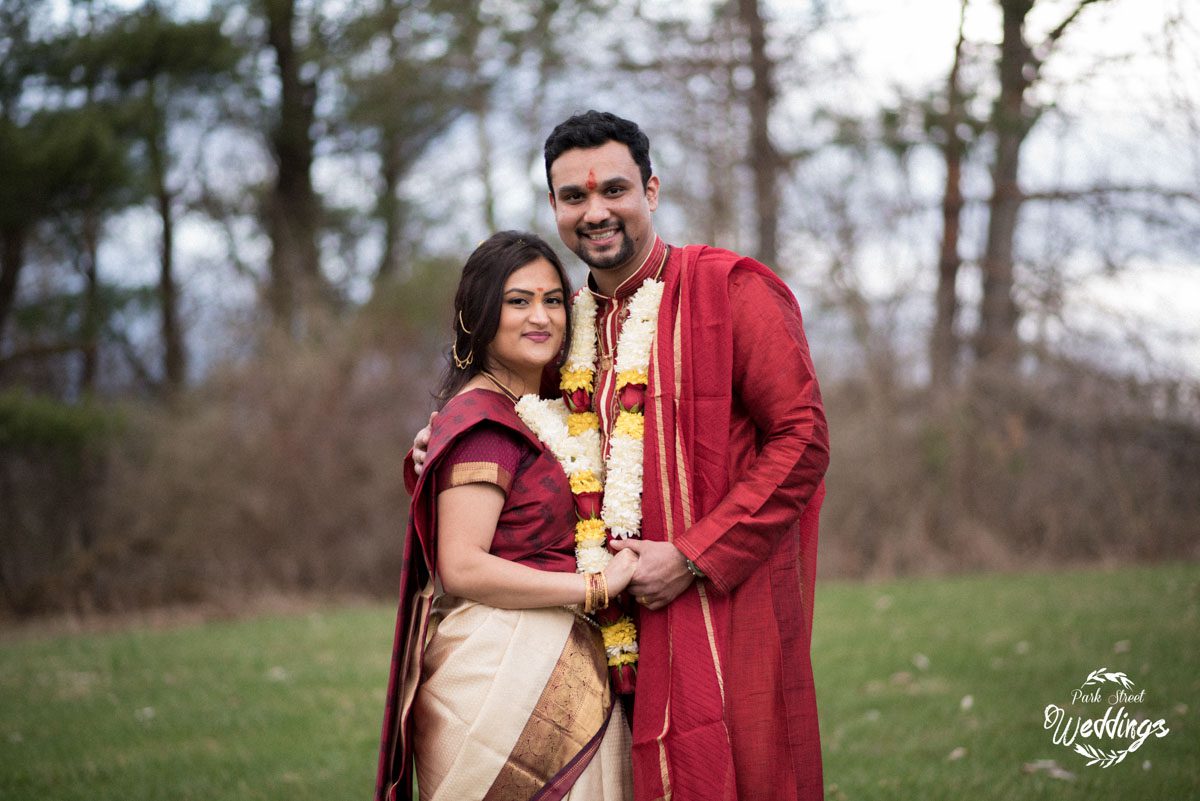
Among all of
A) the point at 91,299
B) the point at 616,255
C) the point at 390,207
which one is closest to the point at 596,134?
the point at 616,255

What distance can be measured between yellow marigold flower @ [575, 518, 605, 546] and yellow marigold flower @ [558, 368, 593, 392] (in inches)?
18.0

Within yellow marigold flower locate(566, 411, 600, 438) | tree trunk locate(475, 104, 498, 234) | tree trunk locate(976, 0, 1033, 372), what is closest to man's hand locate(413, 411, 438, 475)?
yellow marigold flower locate(566, 411, 600, 438)

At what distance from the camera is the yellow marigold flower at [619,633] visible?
3.04 meters

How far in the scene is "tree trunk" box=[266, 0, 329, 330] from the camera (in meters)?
15.9

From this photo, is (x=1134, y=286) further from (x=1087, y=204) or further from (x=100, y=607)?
(x=100, y=607)

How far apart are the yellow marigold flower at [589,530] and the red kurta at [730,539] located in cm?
14

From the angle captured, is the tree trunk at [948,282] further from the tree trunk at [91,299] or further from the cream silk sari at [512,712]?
the tree trunk at [91,299]

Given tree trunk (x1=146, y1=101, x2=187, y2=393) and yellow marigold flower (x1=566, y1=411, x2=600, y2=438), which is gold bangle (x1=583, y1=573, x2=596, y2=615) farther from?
tree trunk (x1=146, y1=101, x2=187, y2=393)

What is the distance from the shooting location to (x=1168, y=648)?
20.6 feet

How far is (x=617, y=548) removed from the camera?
2.99m

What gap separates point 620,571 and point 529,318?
80 cm

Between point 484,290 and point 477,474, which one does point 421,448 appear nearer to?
point 477,474

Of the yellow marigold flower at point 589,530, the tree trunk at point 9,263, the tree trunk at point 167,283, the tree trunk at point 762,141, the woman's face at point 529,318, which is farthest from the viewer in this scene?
the tree trunk at point 167,283

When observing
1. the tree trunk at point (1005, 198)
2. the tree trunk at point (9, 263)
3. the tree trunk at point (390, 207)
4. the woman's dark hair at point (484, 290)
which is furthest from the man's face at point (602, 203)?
the tree trunk at point (390, 207)
